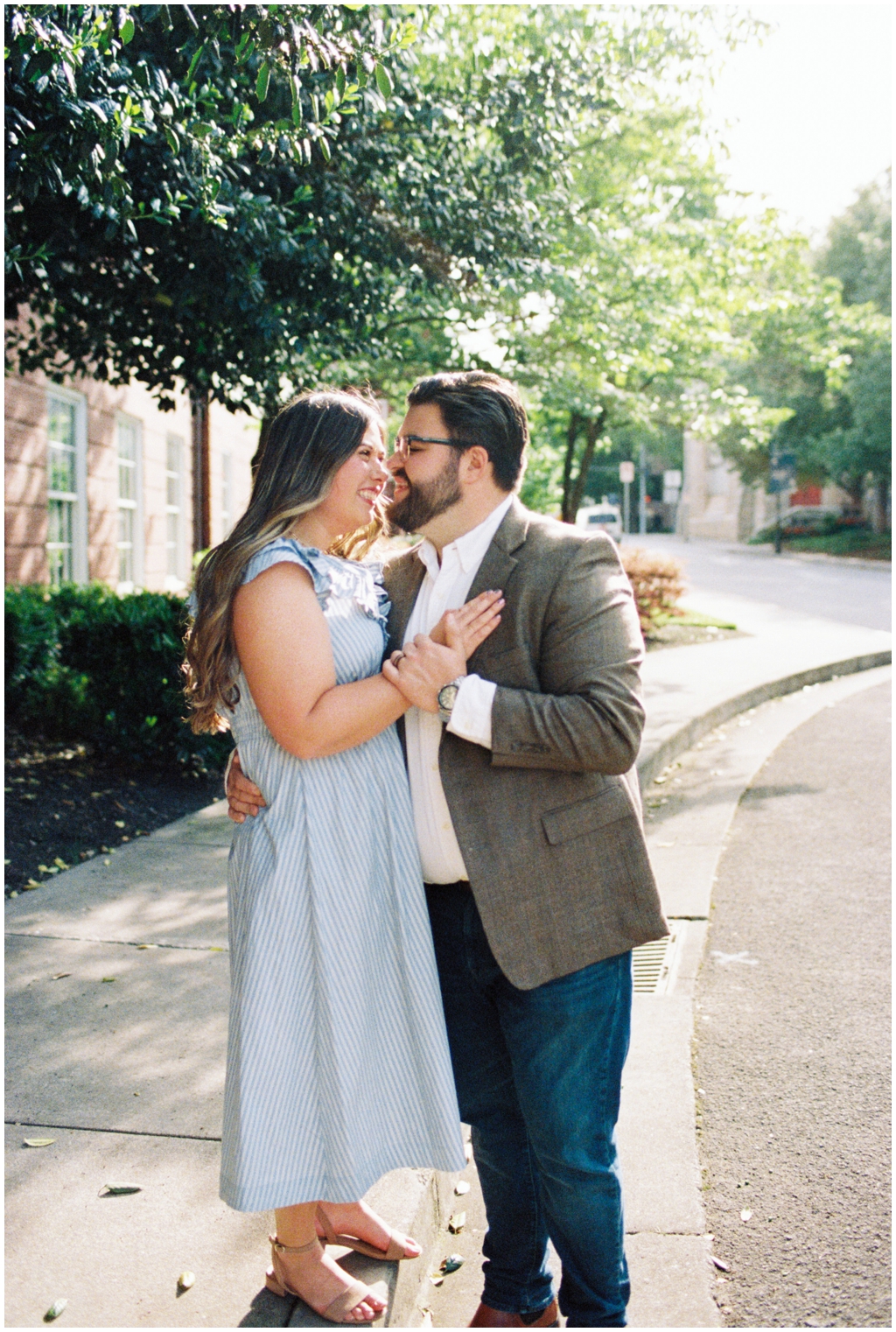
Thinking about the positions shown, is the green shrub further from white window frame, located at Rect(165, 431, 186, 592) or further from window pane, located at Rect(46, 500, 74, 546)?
white window frame, located at Rect(165, 431, 186, 592)

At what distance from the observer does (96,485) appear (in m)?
12.1

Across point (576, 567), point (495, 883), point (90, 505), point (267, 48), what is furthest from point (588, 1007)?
point (90, 505)

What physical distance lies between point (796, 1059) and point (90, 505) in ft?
33.0

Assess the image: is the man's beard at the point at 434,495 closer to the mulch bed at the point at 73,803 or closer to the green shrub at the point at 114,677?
the mulch bed at the point at 73,803

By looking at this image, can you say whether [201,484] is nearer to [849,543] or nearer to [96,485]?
[96,485]

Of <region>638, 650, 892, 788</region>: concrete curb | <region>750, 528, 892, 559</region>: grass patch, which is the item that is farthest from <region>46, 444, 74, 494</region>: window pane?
<region>750, 528, 892, 559</region>: grass patch

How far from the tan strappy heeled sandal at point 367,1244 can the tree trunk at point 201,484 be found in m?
11.2

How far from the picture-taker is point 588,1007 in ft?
7.58

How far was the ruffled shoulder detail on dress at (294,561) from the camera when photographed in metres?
2.29

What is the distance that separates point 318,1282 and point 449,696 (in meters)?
1.35

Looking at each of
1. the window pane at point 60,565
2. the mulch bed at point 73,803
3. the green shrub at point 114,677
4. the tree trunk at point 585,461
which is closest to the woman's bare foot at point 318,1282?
the mulch bed at point 73,803

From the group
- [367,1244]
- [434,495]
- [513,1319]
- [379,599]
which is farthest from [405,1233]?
[434,495]

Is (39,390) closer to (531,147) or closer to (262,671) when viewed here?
(531,147)

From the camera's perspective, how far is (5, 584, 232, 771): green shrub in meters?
7.14
